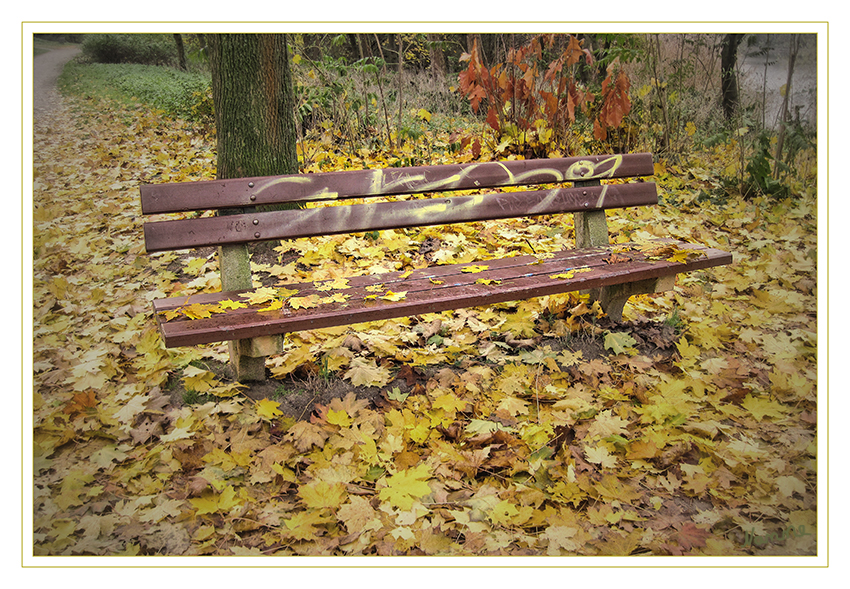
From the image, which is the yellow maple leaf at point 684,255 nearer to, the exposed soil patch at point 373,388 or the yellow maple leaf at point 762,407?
the exposed soil patch at point 373,388

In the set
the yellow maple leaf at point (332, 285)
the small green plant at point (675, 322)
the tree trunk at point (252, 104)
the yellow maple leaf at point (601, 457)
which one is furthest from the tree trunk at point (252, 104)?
the yellow maple leaf at point (601, 457)

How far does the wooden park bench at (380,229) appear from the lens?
2.15 m

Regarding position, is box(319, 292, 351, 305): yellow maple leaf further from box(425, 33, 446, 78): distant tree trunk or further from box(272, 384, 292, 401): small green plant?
box(425, 33, 446, 78): distant tree trunk

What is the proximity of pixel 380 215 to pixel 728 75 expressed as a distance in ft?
15.2

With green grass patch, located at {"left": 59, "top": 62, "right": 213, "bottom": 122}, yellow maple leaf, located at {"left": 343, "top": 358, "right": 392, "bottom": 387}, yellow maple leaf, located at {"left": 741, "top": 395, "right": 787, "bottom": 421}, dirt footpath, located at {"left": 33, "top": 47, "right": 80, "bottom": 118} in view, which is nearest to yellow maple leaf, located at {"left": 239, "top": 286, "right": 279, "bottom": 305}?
yellow maple leaf, located at {"left": 343, "top": 358, "right": 392, "bottom": 387}

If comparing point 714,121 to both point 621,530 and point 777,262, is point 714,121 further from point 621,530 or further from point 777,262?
point 621,530

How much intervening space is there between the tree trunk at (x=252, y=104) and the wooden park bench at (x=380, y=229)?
108 cm

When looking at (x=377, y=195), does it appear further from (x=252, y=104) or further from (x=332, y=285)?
(x=252, y=104)

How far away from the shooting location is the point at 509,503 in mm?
1844

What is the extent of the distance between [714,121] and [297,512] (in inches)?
227

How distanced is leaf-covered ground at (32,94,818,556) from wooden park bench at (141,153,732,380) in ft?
1.16

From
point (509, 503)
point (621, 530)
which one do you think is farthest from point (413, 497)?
point (621, 530)

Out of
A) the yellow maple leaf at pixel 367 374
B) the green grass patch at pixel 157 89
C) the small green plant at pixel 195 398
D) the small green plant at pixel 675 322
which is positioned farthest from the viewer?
the green grass patch at pixel 157 89

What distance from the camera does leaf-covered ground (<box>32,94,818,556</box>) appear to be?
5.77 feet
